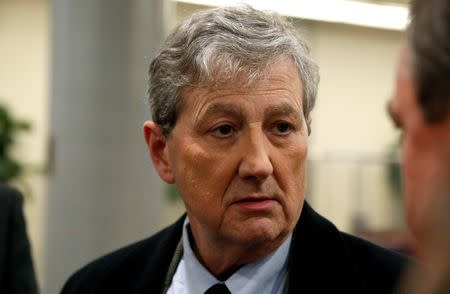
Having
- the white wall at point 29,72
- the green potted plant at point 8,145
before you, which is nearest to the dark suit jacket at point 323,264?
the green potted plant at point 8,145

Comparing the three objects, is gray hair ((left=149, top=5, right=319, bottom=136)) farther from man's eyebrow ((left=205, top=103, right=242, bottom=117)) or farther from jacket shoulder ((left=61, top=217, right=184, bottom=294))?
jacket shoulder ((left=61, top=217, right=184, bottom=294))

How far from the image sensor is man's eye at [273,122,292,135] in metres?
2.41

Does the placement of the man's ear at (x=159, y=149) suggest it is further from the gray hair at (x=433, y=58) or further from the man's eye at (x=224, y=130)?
the gray hair at (x=433, y=58)

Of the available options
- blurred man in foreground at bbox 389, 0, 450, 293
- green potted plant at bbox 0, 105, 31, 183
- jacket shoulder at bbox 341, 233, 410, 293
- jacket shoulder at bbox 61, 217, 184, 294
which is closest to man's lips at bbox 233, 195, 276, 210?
jacket shoulder at bbox 341, 233, 410, 293

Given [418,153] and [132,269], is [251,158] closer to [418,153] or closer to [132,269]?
[132,269]

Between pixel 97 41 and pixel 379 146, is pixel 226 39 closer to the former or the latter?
pixel 97 41

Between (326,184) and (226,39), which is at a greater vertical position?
(226,39)

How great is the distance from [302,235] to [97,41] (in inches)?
129

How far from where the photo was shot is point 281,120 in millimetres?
2410

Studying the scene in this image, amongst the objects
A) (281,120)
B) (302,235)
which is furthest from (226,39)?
(302,235)

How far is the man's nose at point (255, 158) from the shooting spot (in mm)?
2348

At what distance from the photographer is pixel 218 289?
245 centimetres

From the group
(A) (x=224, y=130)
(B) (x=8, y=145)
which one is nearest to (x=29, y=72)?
(B) (x=8, y=145)

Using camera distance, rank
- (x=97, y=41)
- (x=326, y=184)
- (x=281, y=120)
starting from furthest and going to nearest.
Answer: (x=326, y=184) < (x=97, y=41) < (x=281, y=120)
